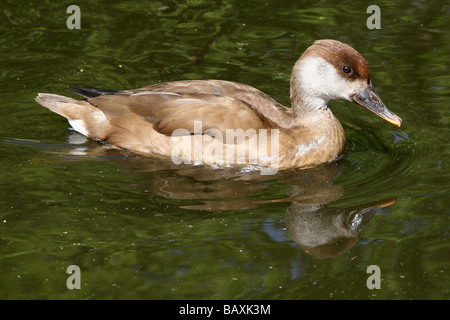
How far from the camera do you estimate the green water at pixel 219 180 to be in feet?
20.5

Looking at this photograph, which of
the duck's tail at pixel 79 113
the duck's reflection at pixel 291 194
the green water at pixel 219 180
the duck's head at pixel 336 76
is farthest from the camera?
the duck's tail at pixel 79 113

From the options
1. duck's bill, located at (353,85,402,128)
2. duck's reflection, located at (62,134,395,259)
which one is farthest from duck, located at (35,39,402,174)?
duck's reflection, located at (62,134,395,259)

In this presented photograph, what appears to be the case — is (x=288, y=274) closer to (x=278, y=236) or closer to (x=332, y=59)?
(x=278, y=236)

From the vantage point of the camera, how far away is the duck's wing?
8.34 meters

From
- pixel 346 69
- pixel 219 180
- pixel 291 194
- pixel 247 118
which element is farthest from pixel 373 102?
pixel 219 180

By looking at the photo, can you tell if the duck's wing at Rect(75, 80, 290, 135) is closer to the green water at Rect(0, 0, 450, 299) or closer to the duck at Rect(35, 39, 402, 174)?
the duck at Rect(35, 39, 402, 174)

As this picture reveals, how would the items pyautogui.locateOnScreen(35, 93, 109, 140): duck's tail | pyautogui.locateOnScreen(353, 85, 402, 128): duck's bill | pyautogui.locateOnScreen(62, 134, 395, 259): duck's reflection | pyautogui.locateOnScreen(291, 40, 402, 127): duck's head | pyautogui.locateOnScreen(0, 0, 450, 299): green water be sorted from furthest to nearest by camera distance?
pyautogui.locateOnScreen(35, 93, 109, 140): duck's tail < pyautogui.locateOnScreen(353, 85, 402, 128): duck's bill < pyautogui.locateOnScreen(291, 40, 402, 127): duck's head < pyautogui.locateOnScreen(62, 134, 395, 259): duck's reflection < pyautogui.locateOnScreen(0, 0, 450, 299): green water

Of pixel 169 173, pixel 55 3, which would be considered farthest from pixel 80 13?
pixel 169 173

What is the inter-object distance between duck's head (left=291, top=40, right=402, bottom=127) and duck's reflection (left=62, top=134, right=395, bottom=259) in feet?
2.58

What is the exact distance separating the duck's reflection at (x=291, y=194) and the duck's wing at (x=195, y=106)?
48 centimetres

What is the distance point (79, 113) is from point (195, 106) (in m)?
1.54

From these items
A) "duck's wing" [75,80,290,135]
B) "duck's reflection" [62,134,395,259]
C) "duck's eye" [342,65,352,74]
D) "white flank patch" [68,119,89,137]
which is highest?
"duck's eye" [342,65,352,74]

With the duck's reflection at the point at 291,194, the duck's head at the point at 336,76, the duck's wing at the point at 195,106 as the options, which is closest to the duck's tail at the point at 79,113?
the duck's wing at the point at 195,106

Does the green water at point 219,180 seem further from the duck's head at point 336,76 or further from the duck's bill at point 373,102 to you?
the duck's head at point 336,76
